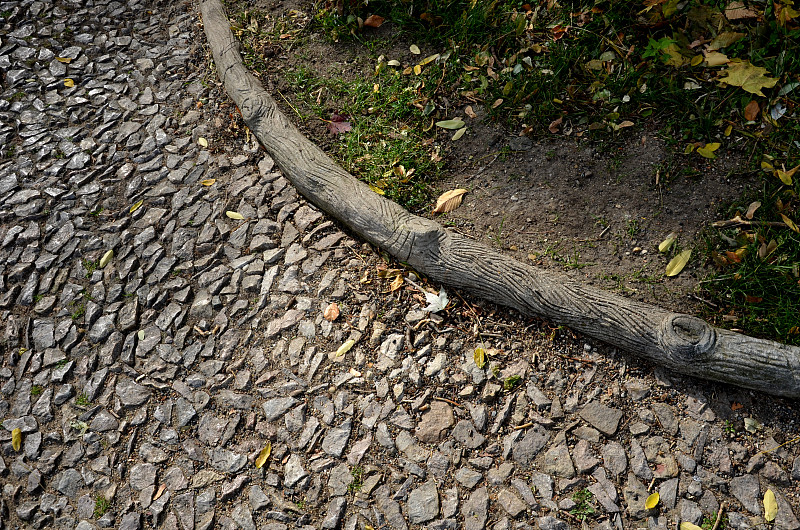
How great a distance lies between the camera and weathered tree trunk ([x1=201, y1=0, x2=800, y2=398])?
244cm

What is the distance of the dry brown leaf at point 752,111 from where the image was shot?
116 inches

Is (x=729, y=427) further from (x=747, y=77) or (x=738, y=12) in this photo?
(x=738, y=12)

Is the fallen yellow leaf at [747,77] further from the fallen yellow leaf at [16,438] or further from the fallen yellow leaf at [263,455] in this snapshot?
the fallen yellow leaf at [16,438]

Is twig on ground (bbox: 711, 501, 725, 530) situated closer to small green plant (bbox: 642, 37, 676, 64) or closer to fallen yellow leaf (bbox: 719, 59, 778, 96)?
fallen yellow leaf (bbox: 719, 59, 778, 96)

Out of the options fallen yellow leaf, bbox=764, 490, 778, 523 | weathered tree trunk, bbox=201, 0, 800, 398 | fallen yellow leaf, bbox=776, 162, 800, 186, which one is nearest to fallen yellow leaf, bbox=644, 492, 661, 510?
fallen yellow leaf, bbox=764, 490, 778, 523

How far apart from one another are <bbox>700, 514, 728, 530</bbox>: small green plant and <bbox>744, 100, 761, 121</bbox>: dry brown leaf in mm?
1929

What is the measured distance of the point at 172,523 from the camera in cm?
248

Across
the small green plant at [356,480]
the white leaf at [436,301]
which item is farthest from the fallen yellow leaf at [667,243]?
the small green plant at [356,480]

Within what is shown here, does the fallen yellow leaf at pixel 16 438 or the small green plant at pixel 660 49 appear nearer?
the fallen yellow leaf at pixel 16 438

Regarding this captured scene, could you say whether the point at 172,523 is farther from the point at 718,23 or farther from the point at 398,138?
the point at 718,23

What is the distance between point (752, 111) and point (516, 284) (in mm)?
1531

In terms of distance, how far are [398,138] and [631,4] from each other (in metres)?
1.54

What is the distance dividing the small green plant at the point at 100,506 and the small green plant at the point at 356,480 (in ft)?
3.53

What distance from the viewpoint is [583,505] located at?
93.4 inches
